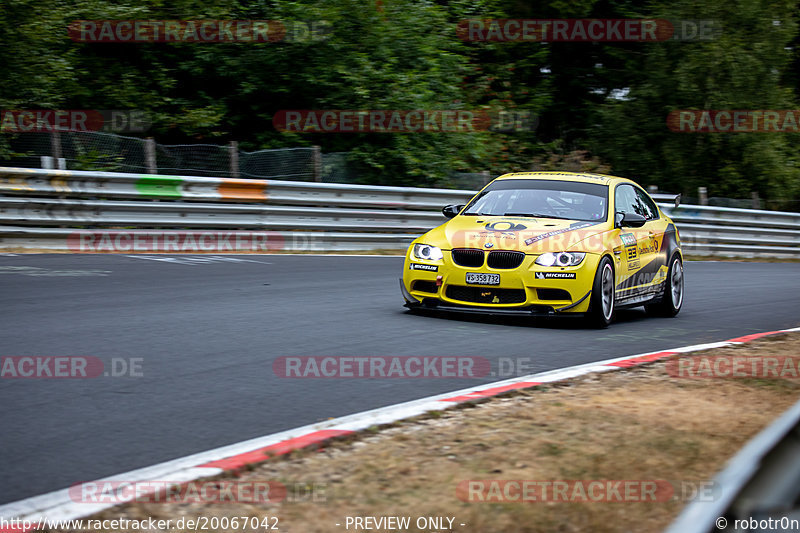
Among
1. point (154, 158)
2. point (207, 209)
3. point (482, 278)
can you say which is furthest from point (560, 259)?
point (154, 158)

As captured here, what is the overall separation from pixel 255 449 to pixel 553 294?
17.2 feet

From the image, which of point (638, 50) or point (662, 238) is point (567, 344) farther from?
point (638, 50)

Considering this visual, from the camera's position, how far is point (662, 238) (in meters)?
11.4

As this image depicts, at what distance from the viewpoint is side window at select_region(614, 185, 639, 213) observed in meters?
10.6

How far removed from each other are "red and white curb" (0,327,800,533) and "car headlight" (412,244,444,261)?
3.10 m

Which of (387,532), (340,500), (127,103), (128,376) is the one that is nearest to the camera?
(387,532)

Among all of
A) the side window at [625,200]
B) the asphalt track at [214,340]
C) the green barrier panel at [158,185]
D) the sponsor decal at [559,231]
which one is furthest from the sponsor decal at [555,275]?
the green barrier panel at [158,185]

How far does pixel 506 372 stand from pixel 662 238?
5.25 m

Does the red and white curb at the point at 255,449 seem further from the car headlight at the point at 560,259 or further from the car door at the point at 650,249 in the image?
the car door at the point at 650,249

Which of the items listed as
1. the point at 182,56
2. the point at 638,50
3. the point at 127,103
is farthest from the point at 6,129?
the point at 638,50

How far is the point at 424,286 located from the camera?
9656 millimetres

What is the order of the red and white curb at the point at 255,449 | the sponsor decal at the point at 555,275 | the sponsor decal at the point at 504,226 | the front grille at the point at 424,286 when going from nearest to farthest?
the red and white curb at the point at 255,449, the sponsor decal at the point at 555,275, the front grille at the point at 424,286, the sponsor decal at the point at 504,226

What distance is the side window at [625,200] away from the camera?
10.6 m

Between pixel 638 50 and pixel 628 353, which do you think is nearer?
pixel 628 353
